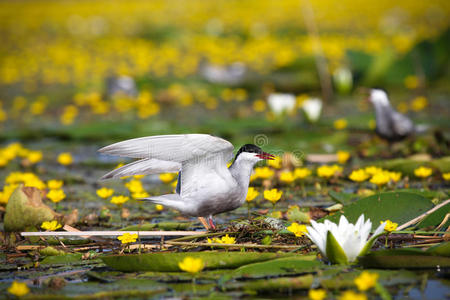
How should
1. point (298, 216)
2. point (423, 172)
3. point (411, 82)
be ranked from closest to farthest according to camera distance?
point (298, 216) < point (423, 172) < point (411, 82)

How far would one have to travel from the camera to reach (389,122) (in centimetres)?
595

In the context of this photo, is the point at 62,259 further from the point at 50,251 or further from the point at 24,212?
the point at 24,212

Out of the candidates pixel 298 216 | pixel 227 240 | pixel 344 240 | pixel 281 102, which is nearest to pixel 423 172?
pixel 298 216

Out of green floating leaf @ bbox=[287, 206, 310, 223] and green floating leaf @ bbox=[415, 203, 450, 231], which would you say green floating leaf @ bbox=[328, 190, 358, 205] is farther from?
green floating leaf @ bbox=[415, 203, 450, 231]

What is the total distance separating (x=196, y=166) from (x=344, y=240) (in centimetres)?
85

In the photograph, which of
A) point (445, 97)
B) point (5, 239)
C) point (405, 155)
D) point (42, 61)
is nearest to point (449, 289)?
point (5, 239)

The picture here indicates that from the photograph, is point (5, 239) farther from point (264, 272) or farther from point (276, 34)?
point (276, 34)

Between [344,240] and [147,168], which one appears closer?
[344,240]

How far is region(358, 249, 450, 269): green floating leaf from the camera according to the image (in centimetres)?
282

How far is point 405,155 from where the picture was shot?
5750mm

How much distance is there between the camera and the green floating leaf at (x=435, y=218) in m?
3.37

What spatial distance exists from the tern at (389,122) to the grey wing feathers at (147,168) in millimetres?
3254

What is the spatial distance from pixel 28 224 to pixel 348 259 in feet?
6.58

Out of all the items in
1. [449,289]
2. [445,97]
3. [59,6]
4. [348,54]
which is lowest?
[449,289]
